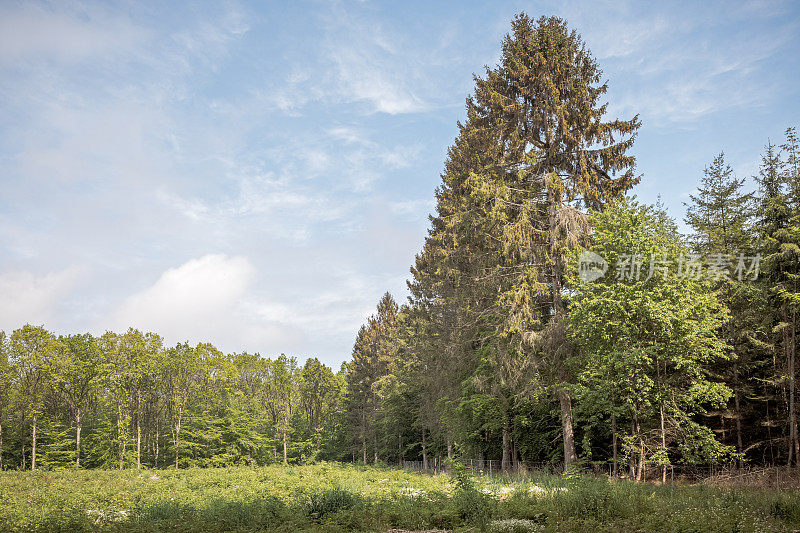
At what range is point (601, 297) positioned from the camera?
17.2 m

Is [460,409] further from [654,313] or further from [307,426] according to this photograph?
[307,426]

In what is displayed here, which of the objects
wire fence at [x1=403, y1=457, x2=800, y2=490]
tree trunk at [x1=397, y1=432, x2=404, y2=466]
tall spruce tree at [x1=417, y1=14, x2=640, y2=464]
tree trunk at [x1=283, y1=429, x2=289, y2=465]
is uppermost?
tall spruce tree at [x1=417, y1=14, x2=640, y2=464]

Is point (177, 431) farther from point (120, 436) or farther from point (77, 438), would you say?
point (77, 438)

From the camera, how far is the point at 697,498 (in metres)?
11.8

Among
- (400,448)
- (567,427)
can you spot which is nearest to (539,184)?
(567,427)

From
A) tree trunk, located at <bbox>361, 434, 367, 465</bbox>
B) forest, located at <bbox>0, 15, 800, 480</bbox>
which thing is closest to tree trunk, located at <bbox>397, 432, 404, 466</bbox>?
tree trunk, located at <bbox>361, 434, 367, 465</bbox>

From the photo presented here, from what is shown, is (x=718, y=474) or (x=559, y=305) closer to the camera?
(x=718, y=474)

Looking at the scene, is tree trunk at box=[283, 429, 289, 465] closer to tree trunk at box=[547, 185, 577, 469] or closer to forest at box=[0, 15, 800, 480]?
forest at box=[0, 15, 800, 480]

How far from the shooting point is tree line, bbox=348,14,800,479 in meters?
17.5

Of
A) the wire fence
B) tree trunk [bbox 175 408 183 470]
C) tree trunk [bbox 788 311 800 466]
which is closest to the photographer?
the wire fence

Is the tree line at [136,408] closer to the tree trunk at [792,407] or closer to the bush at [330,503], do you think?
the bush at [330,503]

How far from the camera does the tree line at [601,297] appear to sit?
17453 mm

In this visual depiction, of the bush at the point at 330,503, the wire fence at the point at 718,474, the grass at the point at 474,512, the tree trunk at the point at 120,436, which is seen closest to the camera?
the grass at the point at 474,512

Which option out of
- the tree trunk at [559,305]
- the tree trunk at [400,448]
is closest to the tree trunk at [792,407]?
the tree trunk at [559,305]
